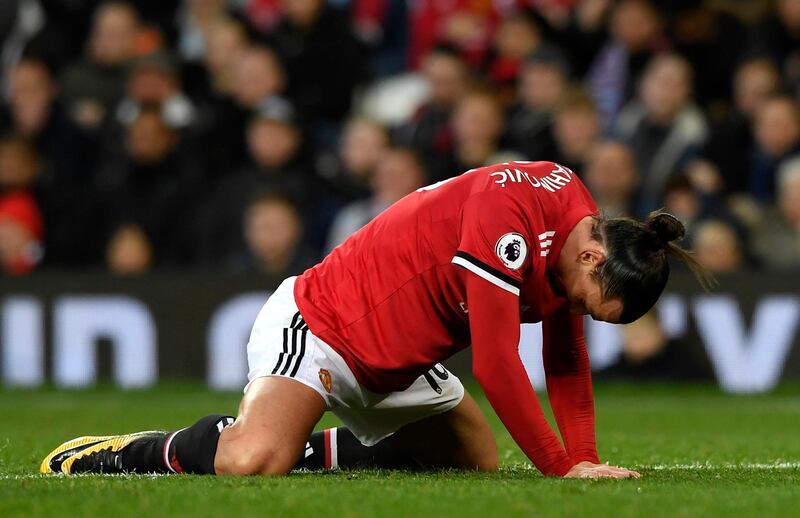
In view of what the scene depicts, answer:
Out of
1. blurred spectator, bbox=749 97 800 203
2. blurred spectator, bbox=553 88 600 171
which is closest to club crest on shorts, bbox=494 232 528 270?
blurred spectator, bbox=553 88 600 171

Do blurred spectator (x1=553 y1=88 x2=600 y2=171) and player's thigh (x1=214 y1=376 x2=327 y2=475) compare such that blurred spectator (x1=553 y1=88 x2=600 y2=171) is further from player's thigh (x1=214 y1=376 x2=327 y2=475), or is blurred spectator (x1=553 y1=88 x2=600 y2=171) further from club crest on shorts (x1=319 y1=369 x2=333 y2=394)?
player's thigh (x1=214 y1=376 x2=327 y2=475)

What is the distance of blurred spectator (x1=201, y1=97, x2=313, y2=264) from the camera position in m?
11.1

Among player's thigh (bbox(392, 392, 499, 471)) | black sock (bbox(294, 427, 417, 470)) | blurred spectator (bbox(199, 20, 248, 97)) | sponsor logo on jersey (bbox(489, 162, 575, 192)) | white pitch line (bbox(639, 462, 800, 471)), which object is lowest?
white pitch line (bbox(639, 462, 800, 471))

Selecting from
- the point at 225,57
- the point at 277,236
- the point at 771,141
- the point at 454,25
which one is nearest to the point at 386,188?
the point at 277,236

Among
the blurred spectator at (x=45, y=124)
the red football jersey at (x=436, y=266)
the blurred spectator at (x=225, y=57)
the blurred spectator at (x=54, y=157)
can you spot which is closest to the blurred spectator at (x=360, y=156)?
the blurred spectator at (x=225, y=57)

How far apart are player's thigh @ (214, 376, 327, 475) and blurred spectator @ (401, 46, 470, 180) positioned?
6.60 metres

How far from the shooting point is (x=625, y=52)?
37.9 ft

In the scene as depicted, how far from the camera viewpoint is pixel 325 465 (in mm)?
5523

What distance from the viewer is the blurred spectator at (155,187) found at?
11453 mm

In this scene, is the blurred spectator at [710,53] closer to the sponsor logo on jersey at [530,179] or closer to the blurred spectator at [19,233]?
the blurred spectator at [19,233]

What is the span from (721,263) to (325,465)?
Answer: 5.28 meters

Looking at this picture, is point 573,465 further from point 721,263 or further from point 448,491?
point 721,263

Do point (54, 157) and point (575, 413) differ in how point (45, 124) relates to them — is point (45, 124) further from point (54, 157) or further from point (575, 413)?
point (575, 413)

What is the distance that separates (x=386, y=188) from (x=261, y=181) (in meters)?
1.17
